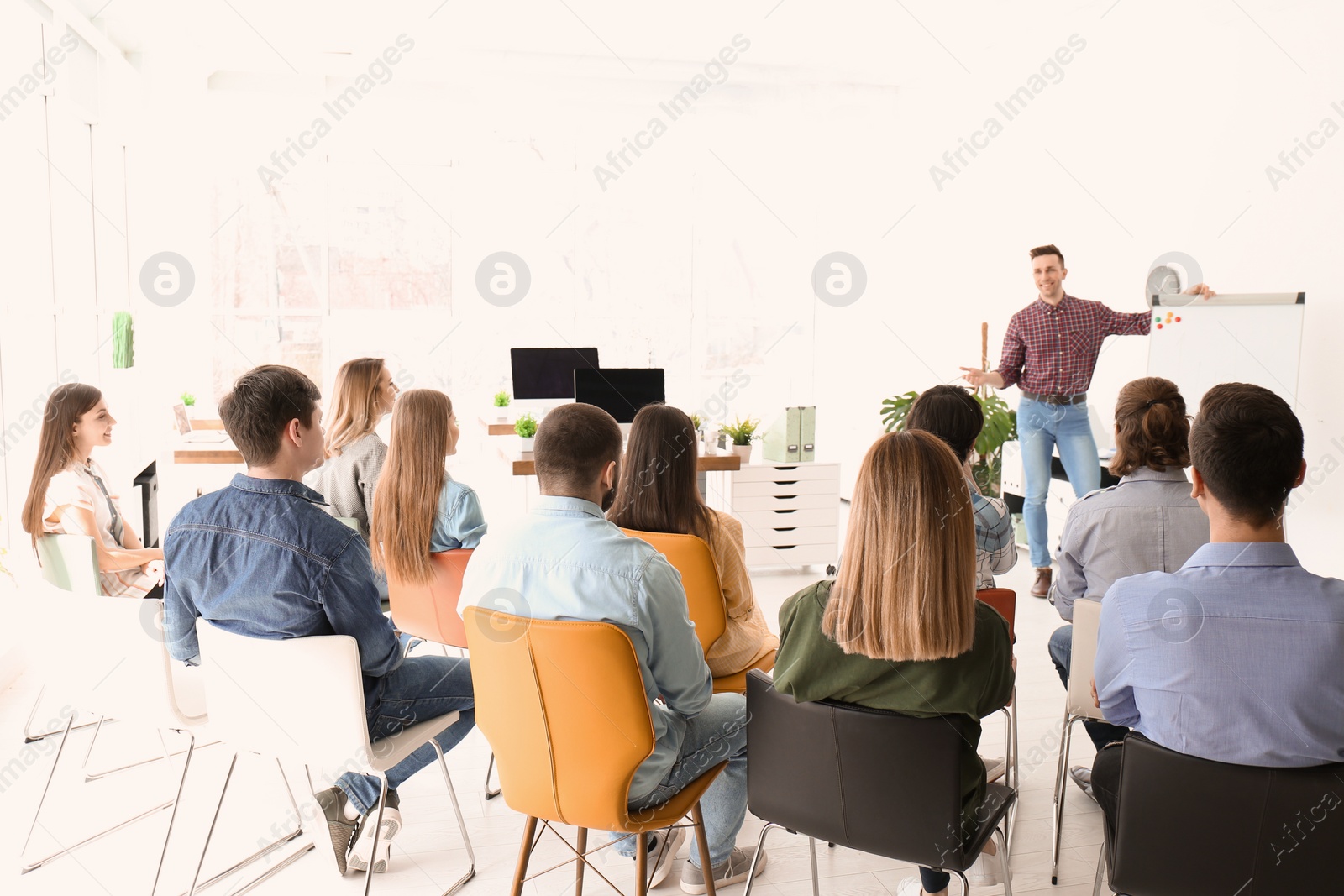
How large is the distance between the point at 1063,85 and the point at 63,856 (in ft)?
19.9

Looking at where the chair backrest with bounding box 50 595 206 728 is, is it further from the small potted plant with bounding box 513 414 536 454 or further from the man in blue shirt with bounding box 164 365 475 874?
the small potted plant with bounding box 513 414 536 454

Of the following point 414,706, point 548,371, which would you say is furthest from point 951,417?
point 548,371

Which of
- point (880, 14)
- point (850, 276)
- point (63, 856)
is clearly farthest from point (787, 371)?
point (63, 856)

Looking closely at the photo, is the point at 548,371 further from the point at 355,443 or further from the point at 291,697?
the point at 291,697

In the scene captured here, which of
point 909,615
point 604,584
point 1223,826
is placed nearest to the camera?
point 1223,826

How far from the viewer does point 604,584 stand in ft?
6.10

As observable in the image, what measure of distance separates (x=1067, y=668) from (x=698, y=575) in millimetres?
1215

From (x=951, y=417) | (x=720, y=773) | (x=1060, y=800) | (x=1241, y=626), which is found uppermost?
(x=951, y=417)

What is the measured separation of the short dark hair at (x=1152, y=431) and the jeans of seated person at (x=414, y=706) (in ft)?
5.99

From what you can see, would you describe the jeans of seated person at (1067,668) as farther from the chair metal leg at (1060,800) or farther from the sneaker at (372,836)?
the sneaker at (372,836)

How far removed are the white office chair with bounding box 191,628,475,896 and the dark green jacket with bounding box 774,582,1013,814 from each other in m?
0.88

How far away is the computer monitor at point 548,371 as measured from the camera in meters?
6.71

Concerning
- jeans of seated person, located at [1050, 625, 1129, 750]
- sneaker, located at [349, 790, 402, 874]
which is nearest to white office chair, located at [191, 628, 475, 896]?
sneaker, located at [349, 790, 402, 874]

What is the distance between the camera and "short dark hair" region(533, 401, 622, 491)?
200 cm
